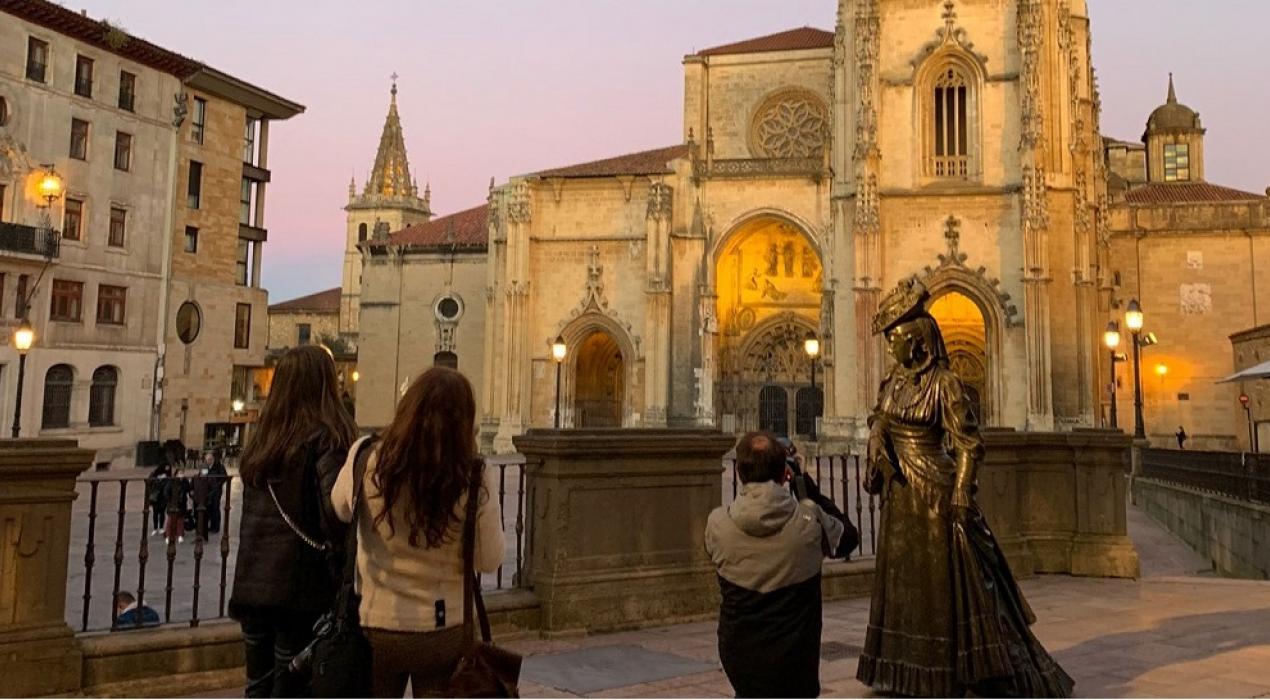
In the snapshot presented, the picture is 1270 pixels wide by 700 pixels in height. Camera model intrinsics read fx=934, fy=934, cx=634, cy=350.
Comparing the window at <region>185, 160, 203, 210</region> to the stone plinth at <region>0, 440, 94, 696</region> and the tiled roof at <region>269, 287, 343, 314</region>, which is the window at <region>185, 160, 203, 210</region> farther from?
the tiled roof at <region>269, 287, 343, 314</region>

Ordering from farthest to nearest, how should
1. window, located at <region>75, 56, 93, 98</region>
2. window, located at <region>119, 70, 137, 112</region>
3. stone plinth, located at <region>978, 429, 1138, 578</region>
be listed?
1. window, located at <region>119, 70, 137, 112</region>
2. window, located at <region>75, 56, 93, 98</region>
3. stone plinth, located at <region>978, 429, 1138, 578</region>

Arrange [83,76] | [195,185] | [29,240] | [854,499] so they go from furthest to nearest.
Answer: [195,185]
[83,76]
[29,240]
[854,499]

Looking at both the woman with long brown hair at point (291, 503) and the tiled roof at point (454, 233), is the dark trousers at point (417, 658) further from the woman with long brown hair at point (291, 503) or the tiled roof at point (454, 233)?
the tiled roof at point (454, 233)

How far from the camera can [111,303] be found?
3122 centimetres

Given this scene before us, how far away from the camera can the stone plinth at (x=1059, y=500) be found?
934 cm

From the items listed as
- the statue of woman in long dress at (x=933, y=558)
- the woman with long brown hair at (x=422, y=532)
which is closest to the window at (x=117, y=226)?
the statue of woman in long dress at (x=933, y=558)

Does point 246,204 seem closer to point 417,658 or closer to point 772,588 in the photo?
point 772,588

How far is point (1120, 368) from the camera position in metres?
37.0

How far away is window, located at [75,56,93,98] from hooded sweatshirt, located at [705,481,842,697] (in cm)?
3354

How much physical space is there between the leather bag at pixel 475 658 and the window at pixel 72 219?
1268 inches

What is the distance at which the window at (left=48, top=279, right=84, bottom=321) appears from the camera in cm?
2944

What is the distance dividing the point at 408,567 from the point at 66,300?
31923 mm

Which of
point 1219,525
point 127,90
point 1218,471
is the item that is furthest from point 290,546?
point 127,90

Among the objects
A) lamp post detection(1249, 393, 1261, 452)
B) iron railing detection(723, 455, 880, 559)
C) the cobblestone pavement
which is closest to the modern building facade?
iron railing detection(723, 455, 880, 559)
